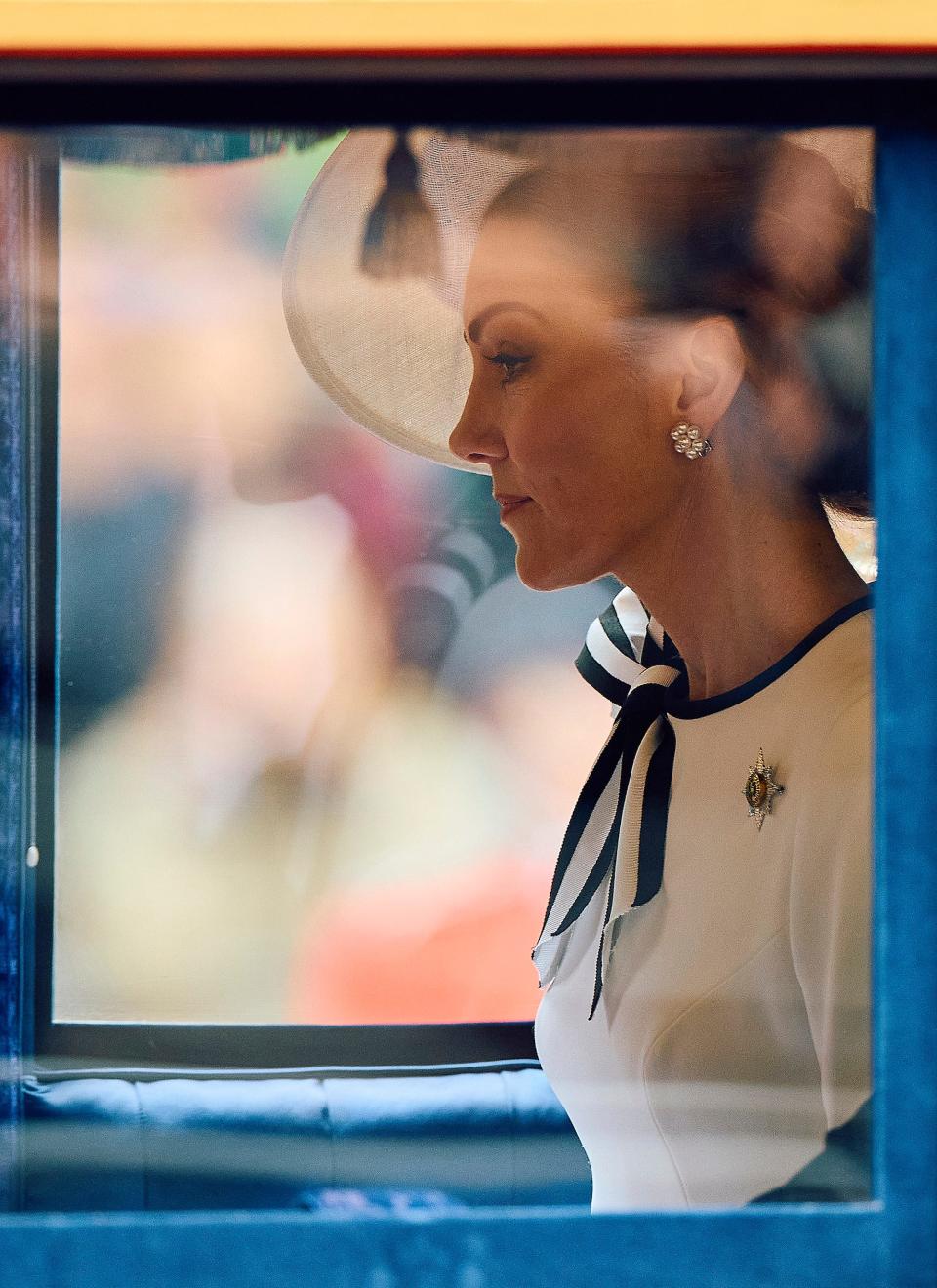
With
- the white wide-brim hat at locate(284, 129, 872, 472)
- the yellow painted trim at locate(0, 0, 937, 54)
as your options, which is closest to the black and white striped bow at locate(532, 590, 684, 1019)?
the white wide-brim hat at locate(284, 129, 872, 472)

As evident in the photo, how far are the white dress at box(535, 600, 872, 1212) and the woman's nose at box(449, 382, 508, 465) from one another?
31cm

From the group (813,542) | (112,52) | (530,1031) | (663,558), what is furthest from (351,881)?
(112,52)

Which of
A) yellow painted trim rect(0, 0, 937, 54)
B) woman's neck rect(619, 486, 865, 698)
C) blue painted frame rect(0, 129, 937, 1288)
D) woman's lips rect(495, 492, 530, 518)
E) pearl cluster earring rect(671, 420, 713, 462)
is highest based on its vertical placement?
yellow painted trim rect(0, 0, 937, 54)

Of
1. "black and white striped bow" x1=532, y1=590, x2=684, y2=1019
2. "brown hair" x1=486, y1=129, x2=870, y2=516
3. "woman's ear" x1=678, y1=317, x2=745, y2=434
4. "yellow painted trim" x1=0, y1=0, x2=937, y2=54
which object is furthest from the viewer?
"black and white striped bow" x1=532, y1=590, x2=684, y2=1019

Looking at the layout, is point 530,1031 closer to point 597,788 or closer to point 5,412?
point 597,788

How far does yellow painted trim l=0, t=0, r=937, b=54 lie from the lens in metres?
0.87

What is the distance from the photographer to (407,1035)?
1212 mm

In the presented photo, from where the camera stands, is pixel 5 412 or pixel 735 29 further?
pixel 5 412

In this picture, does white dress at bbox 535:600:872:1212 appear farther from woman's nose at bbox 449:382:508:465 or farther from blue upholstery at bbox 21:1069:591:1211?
woman's nose at bbox 449:382:508:465

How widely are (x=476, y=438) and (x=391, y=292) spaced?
0.15m

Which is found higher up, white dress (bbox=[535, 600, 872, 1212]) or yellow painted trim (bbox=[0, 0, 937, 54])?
yellow painted trim (bbox=[0, 0, 937, 54])

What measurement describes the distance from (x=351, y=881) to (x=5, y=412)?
0.53 meters

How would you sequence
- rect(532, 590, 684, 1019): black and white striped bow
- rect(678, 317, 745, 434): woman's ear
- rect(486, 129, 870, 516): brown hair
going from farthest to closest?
1. rect(532, 590, 684, 1019): black and white striped bow
2. rect(678, 317, 745, 434): woman's ear
3. rect(486, 129, 870, 516): brown hair

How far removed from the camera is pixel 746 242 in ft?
3.52
